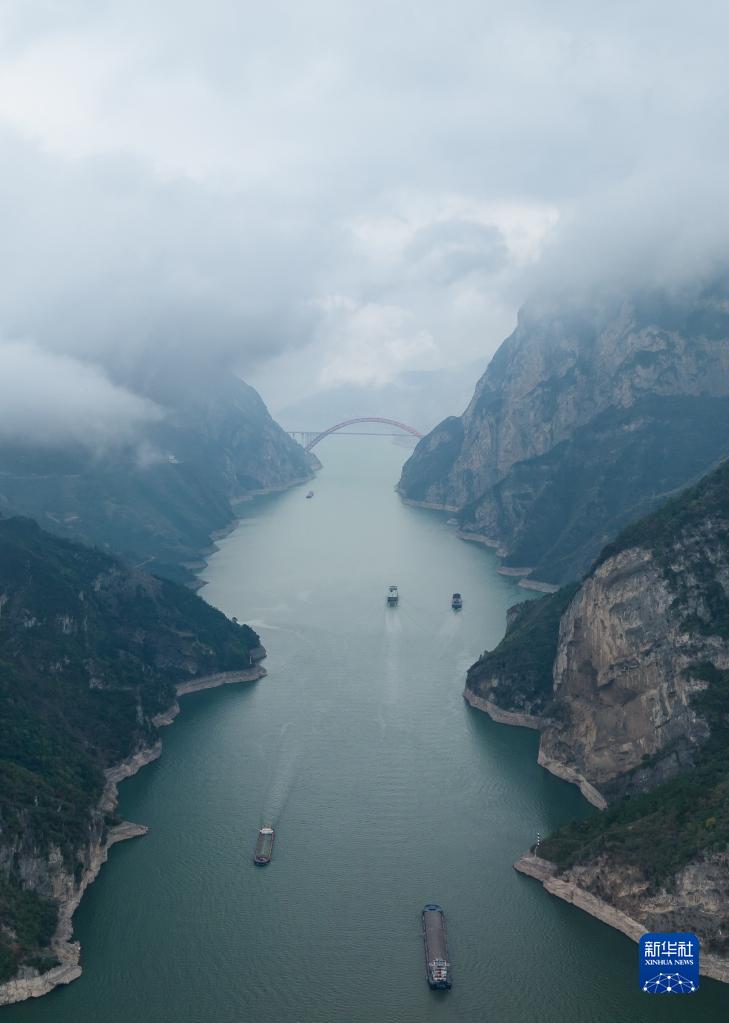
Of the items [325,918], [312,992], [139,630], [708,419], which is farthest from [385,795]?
[708,419]

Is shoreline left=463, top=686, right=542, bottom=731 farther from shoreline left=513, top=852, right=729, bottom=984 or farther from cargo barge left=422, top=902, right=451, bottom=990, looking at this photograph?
cargo barge left=422, top=902, right=451, bottom=990

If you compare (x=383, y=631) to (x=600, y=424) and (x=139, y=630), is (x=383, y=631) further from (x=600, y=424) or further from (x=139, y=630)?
(x=600, y=424)

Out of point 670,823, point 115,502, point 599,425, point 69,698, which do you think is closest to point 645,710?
point 670,823

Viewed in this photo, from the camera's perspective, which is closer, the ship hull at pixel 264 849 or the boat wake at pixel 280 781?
the ship hull at pixel 264 849

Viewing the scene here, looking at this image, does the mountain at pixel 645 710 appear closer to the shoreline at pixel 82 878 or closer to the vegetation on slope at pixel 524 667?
the vegetation on slope at pixel 524 667

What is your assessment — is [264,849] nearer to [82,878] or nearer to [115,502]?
[82,878]

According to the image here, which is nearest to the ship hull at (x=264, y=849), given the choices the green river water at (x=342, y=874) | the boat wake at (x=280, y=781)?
the green river water at (x=342, y=874)
